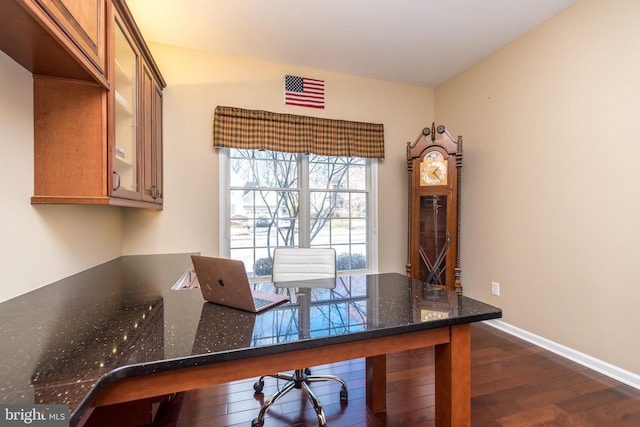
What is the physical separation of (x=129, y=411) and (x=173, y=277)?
0.69 metres

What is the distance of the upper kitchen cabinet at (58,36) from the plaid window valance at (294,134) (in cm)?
156

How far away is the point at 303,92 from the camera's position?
3273 mm

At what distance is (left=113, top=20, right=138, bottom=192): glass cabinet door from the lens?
1.55 m

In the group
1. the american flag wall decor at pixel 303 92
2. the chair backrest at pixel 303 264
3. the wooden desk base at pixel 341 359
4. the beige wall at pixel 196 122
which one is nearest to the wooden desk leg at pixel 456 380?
the wooden desk base at pixel 341 359

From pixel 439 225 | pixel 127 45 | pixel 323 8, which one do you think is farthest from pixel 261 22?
pixel 439 225

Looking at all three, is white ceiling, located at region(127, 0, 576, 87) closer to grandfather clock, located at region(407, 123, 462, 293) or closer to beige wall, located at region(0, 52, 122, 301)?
grandfather clock, located at region(407, 123, 462, 293)

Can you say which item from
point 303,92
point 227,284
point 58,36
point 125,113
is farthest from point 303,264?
point 303,92

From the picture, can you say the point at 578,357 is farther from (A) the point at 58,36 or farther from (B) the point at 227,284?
(A) the point at 58,36

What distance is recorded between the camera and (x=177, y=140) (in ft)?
9.49

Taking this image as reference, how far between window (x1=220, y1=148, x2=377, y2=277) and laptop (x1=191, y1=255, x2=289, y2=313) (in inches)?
77.1

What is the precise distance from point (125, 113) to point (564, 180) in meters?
3.20

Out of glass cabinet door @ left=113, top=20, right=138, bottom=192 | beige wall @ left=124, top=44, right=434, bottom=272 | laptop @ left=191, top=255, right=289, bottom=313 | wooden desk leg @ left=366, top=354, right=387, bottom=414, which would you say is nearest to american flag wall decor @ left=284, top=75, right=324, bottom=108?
beige wall @ left=124, top=44, right=434, bottom=272

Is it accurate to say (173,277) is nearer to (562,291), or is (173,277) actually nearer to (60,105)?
(60,105)

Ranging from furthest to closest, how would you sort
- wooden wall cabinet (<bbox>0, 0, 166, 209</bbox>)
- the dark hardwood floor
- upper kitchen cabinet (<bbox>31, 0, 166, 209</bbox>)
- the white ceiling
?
the white ceiling < the dark hardwood floor < upper kitchen cabinet (<bbox>31, 0, 166, 209</bbox>) < wooden wall cabinet (<bbox>0, 0, 166, 209</bbox>)
